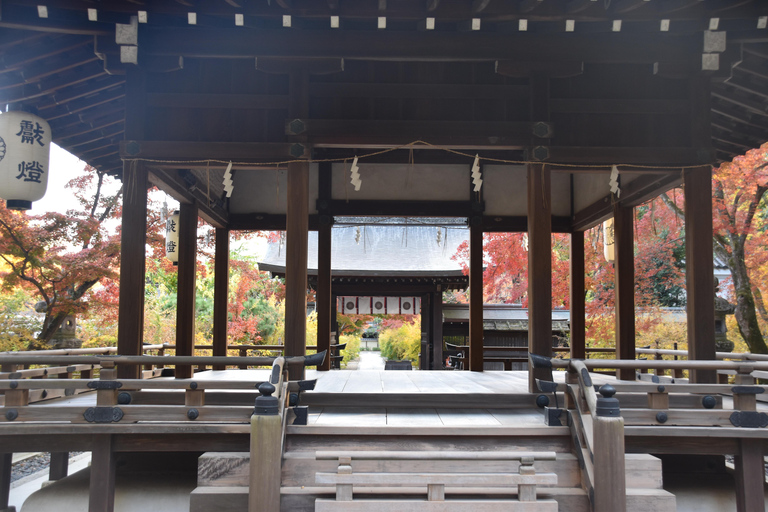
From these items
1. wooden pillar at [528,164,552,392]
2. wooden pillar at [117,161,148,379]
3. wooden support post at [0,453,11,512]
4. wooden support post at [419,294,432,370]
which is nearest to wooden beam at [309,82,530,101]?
wooden pillar at [528,164,552,392]

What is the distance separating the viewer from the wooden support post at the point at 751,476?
5.30 meters

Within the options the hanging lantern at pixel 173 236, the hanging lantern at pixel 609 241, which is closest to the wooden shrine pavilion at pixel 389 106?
the hanging lantern at pixel 173 236

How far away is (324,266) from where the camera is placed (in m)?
9.83

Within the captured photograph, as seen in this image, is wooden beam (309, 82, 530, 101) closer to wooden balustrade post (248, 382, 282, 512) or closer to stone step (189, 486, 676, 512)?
wooden balustrade post (248, 382, 282, 512)

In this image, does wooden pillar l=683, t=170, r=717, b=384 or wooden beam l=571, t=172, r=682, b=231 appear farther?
wooden beam l=571, t=172, r=682, b=231

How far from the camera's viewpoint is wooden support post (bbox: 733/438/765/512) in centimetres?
530

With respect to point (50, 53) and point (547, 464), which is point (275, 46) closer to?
point (50, 53)

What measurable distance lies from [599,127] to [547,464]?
423 centimetres

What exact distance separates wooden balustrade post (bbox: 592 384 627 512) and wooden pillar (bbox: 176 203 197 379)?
21.8ft

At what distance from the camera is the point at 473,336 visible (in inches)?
397

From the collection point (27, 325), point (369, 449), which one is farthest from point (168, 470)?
point (27, 325)

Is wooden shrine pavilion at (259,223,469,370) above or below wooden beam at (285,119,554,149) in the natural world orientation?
below


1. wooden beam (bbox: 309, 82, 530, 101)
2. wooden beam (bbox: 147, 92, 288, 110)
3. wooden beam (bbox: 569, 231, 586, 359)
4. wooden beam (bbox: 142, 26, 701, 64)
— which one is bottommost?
wooden beam (bbox: 569, 231, 586, 359)

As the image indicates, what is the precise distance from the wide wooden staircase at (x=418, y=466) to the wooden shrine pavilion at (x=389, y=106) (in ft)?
0.17
